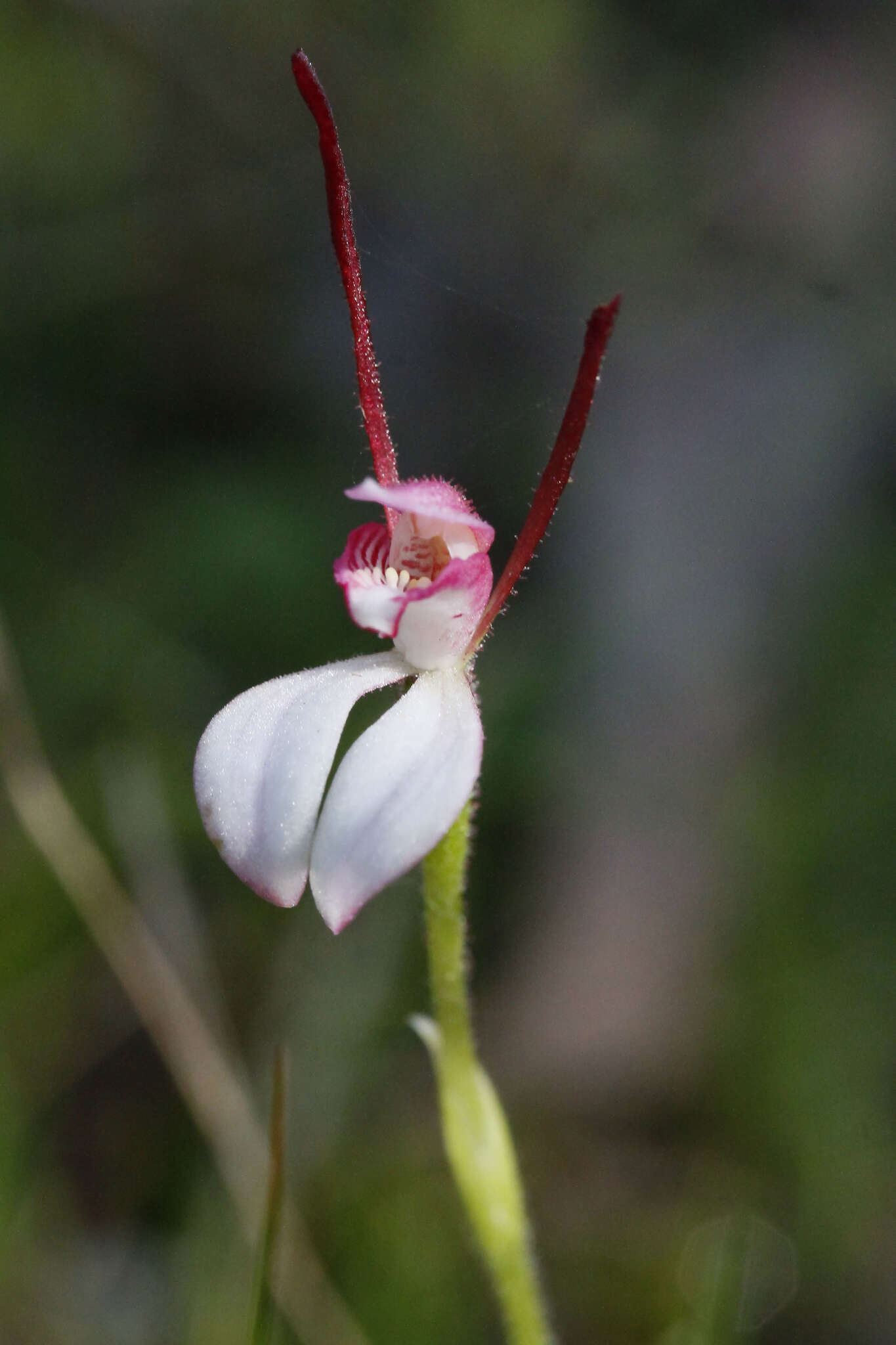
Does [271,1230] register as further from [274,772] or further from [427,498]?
[427,498]

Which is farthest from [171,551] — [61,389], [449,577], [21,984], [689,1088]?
[449,577]

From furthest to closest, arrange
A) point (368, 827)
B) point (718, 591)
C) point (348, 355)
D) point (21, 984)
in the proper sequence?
point (348, 355)
point (718, 591)
point (21, 984)
point (368, 827)

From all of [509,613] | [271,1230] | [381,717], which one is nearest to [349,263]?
[381,717]

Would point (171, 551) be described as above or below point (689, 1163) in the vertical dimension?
above

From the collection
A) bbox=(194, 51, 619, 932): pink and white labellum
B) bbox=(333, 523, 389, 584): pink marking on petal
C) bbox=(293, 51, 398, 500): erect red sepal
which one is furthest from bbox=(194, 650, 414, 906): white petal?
bbox=(293, 51, 398, 500): erect red sepal

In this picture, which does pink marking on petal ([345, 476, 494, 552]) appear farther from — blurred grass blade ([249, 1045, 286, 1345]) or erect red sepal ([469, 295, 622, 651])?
blurred grass blade ([249, 1045, 286, 1345])

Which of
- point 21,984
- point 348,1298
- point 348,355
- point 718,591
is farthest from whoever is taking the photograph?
point 348,355

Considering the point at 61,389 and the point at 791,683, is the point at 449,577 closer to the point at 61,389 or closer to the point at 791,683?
the point at 791,683
